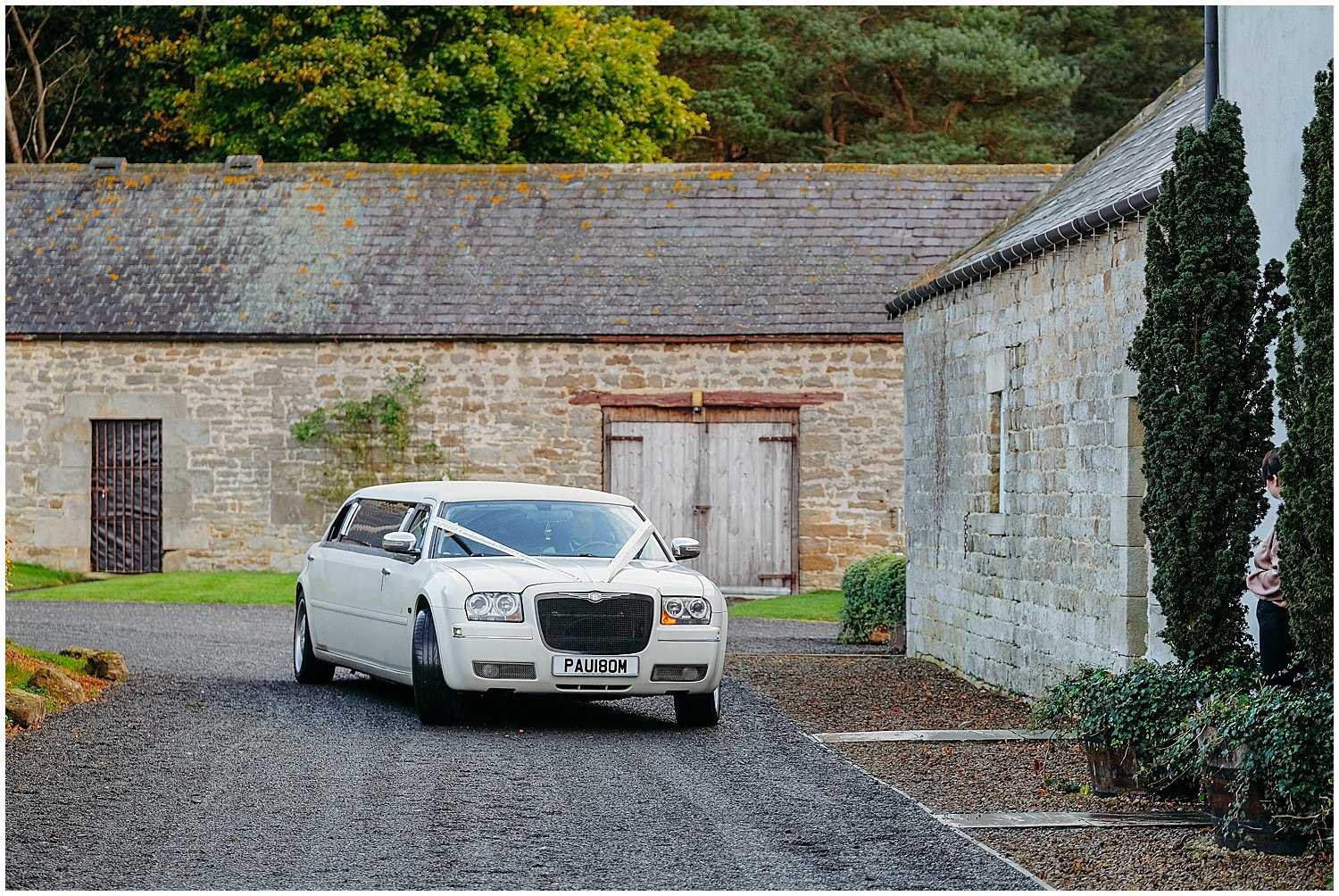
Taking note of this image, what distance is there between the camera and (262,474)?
24406 millimetres

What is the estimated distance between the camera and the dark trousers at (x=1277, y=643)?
8.36 metres

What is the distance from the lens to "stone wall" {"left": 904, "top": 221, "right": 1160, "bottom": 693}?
1113 centimetres

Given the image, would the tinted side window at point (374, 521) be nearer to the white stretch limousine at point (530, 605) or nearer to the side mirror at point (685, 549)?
the white stretch limousine at point (530, 605)

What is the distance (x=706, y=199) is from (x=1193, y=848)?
19724 millimetres

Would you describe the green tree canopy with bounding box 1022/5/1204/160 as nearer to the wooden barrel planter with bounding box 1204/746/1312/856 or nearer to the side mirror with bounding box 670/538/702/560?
the side mirror with bounding box 670/538/702/560

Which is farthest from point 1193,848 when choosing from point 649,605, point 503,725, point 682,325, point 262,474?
point 262,474

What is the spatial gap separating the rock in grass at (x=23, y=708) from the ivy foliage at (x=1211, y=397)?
6.77 meters

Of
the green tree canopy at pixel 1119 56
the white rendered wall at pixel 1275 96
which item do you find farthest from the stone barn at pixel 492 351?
the green tree canopy at pixel 1119 56

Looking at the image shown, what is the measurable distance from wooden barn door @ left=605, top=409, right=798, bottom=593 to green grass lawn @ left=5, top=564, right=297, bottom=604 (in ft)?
15.8

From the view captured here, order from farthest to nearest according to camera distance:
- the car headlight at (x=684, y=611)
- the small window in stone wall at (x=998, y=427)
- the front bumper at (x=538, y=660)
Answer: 1. the small window in stone wall at (x=998, y=427)
2. the car headlight at (x=684, y=611)
3. the front bumper at (x=538, y=660)

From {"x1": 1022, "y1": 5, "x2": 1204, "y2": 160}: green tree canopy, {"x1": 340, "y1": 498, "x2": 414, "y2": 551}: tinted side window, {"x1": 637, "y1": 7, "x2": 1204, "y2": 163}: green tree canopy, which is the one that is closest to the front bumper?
{"x1": 340, "y1": 498, "x2": 414, "y2": 551}: tinted side window

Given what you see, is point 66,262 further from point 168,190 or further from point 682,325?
point 682,325

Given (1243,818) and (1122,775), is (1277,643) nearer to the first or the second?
(1122,775)

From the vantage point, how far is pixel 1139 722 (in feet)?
27.8
